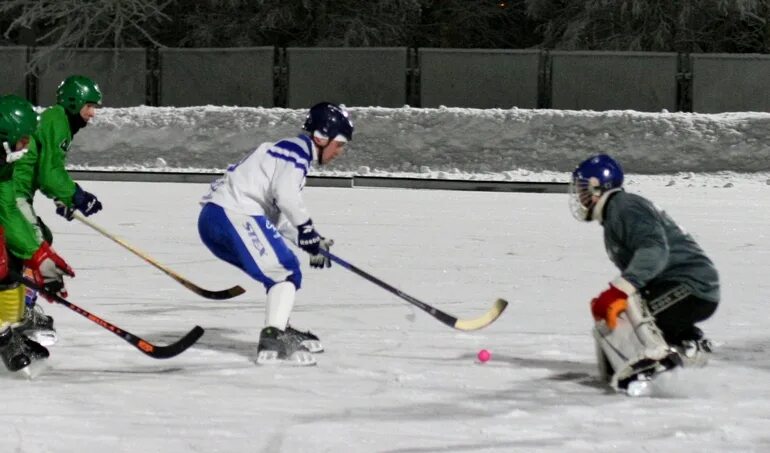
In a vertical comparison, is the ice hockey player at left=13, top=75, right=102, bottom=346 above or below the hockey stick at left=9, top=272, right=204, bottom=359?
above

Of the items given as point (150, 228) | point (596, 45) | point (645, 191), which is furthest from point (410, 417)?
point (596, 45)

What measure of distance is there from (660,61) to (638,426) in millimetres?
14093

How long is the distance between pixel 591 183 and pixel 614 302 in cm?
53

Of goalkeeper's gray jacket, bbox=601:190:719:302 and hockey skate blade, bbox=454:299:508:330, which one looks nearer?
goalkeeper's gray jacket, bbox=601:190:719:302

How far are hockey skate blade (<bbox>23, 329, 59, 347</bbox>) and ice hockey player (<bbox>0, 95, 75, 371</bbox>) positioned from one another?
31 cm

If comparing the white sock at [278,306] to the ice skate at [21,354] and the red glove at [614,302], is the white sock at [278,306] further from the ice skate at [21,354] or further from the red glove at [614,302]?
the red glove at [614,302]

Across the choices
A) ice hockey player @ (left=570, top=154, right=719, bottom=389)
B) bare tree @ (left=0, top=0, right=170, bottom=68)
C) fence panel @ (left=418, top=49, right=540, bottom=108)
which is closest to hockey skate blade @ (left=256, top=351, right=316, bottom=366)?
ice hockey player @ (left=570, top=154, right=719, bottom=389)

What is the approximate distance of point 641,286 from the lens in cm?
578

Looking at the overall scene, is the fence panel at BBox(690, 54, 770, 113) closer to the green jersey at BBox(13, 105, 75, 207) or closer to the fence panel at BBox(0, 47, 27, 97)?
the fence panel at BBox(0, 47, 27, 97)

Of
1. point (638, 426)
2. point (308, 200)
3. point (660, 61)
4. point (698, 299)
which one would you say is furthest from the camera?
point (660, 61)

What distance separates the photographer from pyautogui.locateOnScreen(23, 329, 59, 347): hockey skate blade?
22.5ft

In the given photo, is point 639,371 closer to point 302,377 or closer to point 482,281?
point 302,377

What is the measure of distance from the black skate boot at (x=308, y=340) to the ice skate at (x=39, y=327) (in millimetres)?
1106

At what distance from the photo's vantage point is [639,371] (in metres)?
5.85
